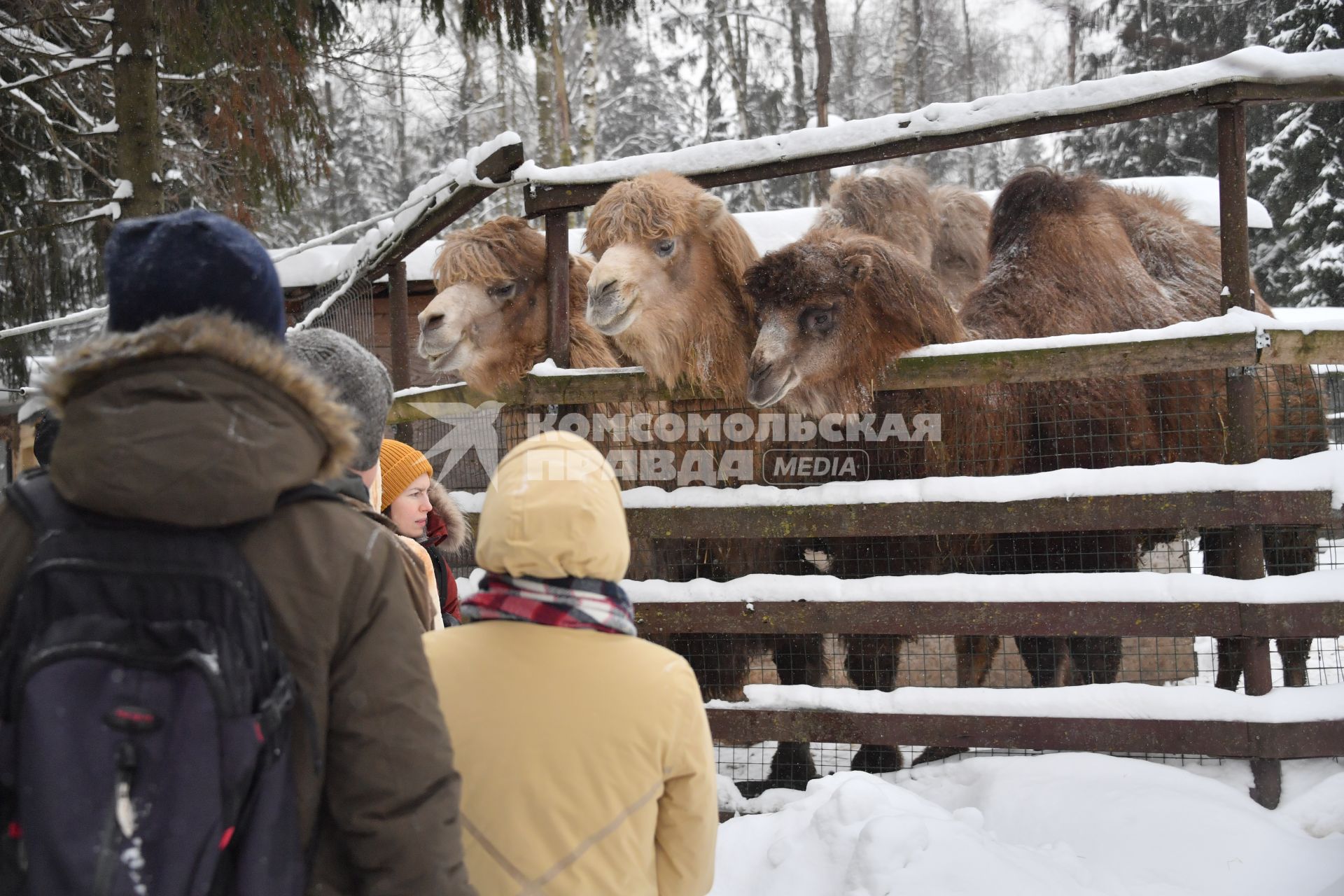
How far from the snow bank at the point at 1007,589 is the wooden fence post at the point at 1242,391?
0.14m

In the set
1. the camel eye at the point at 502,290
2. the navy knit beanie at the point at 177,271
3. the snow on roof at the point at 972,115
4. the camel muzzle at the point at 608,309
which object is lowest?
the navy knit beanie at the point at 177,271

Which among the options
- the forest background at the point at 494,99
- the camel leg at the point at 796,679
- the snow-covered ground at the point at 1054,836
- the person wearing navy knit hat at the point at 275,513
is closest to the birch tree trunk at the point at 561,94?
the forest background at the point at 494,99

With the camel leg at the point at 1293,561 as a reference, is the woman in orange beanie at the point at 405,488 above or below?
above

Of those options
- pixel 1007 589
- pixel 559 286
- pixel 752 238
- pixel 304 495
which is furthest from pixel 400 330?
A: pixel 304 495

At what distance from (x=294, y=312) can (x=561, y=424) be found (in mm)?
5856

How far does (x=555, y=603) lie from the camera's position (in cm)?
168

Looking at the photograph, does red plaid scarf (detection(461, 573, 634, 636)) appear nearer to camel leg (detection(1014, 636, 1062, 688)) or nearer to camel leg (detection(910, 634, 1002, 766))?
camel leg (detection(910, 634, 1002, 766))

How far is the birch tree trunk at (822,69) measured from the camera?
15781mm

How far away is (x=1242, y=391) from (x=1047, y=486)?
31.3 inches

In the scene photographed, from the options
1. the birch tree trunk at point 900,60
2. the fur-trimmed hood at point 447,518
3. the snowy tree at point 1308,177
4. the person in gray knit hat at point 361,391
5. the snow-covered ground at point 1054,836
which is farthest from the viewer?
the birch tree trunk at point 900,60

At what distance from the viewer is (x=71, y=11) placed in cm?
762

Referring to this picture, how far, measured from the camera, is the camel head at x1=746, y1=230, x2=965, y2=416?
4.36 meters

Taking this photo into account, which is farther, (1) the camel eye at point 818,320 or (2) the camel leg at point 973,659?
(2) the camel leg at point 973,659

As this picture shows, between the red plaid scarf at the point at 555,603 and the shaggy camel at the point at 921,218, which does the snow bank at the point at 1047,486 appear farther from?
the red plaid scarf at the point at 555,603
